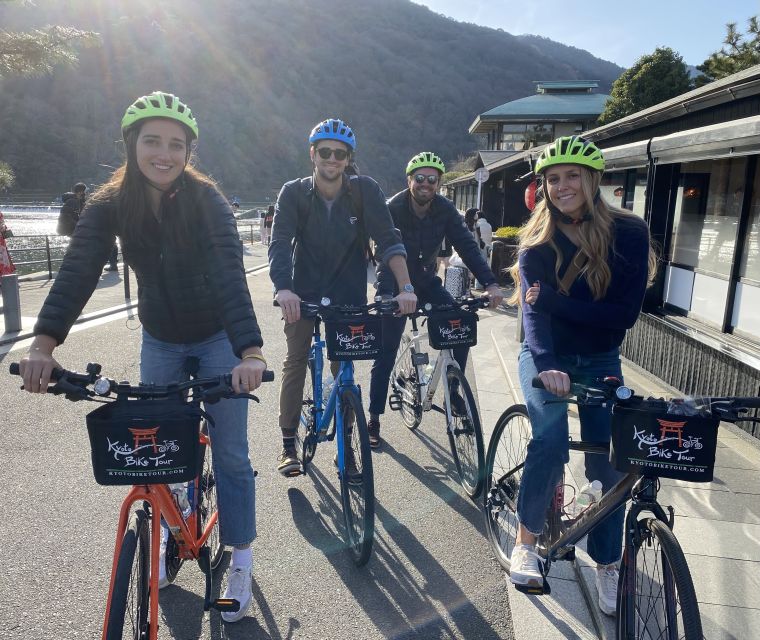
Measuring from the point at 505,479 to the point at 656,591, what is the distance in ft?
4.19

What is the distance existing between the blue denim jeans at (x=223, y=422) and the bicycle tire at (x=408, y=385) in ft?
6.93

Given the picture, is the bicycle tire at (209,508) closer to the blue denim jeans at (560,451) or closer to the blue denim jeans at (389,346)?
the blue denim jeans at (560,451)

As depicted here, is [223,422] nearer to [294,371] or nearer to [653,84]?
[294,371]

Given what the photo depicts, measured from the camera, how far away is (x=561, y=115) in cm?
3434

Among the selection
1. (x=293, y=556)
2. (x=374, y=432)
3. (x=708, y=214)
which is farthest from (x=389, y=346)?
(x=708, y=214)

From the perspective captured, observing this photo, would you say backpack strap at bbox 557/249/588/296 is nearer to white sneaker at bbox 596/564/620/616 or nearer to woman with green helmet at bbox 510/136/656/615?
woman with green helmet at bbox 510/136/656/615

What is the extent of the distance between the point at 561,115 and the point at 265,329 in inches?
1188

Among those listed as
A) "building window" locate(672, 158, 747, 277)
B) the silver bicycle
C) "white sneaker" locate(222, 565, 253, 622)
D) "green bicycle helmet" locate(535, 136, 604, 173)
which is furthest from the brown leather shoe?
"building window" locate(672, 158, 747, 277)

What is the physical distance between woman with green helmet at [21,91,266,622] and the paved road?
1.15ft

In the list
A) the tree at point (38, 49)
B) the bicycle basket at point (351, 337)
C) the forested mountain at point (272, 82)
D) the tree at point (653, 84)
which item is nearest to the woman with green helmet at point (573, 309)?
the bicycle basket at point (351, 337)

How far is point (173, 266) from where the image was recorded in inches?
99.3

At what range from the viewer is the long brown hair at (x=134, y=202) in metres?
2.48

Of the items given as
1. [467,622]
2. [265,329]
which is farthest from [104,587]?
[265,329]

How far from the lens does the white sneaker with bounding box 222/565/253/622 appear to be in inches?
108
